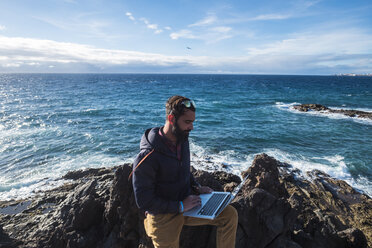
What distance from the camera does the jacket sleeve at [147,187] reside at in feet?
10.9

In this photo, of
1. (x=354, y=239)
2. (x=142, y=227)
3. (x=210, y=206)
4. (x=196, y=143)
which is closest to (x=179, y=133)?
(x=210, y=206)

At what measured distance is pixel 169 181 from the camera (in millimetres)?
3650

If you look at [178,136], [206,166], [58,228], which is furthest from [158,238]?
[206,166]

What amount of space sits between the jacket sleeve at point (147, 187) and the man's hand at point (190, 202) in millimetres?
263

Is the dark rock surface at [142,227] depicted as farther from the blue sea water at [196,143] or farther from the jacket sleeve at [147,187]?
the blue sea water at [196,143]

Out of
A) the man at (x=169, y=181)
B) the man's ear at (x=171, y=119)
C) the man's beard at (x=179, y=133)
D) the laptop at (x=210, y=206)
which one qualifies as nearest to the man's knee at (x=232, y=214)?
the man at (x=169, y=181)

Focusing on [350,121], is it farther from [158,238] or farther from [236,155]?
[158,238]

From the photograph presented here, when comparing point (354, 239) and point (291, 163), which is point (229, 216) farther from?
point (291, 163)

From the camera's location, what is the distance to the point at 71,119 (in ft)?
92.9

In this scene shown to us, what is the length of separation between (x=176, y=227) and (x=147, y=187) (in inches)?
34.4

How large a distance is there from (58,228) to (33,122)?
2559 cm

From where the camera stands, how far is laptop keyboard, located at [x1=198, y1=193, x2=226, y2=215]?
356cm

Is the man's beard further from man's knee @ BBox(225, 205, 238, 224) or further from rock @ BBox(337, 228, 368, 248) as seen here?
rock @ BBox(337, 228, 368, 248)

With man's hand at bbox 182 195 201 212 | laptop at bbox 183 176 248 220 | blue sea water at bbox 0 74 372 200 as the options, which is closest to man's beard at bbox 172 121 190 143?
man's hand at bbox 182 195 201 212
